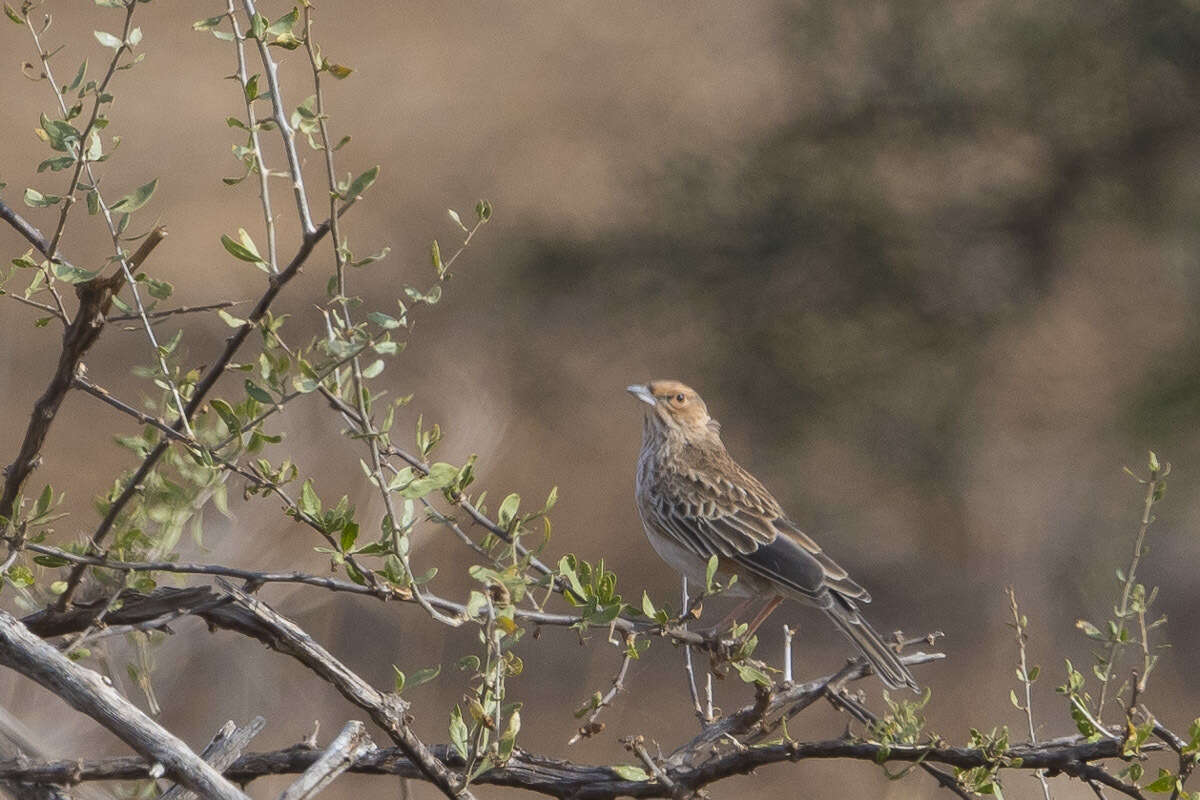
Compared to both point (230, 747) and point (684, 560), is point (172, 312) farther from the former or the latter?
point (684, 560)

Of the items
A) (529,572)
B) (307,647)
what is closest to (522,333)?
(529,572)

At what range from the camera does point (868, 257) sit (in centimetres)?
673

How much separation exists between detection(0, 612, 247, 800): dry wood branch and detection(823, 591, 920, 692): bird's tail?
62.8 inches

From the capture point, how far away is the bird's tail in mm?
3041

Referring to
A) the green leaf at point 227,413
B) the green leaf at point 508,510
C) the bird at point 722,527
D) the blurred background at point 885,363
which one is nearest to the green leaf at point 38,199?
the green leaf at point 227,413

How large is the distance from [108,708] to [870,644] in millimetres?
2183

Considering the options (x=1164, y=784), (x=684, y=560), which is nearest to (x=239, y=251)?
(x=1164, y=784)

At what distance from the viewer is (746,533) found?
12.5ft

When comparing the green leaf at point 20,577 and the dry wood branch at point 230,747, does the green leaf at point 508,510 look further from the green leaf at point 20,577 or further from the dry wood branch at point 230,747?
the green leaf at point 20,577

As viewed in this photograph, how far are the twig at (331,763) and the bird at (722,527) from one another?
1661 mm

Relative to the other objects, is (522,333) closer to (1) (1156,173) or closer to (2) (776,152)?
(2) (776,152)

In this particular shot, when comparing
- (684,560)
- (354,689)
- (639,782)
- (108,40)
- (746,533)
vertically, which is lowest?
(354,689)

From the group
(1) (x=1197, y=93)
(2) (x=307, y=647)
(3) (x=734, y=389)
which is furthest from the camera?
(3) (x=734, y=389)

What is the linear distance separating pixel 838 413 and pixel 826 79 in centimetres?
165
